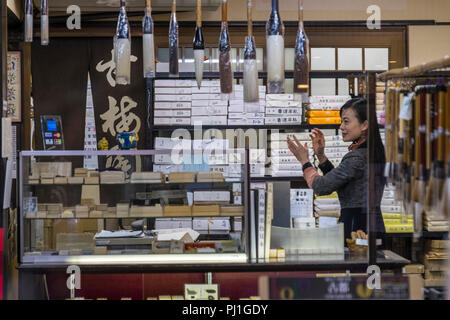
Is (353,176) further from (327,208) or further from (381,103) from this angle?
(327,208)

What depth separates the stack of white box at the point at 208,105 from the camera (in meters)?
5.69

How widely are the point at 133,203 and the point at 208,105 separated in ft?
7.57

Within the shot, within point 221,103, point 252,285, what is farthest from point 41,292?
point 221,103

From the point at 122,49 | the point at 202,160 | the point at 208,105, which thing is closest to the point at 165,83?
the point at 208,105

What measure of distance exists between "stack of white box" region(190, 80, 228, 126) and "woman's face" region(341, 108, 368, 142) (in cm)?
217

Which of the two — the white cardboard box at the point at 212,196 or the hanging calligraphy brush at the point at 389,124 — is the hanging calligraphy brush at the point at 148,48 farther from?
the hanging calligraphy brush at the point at 389,124

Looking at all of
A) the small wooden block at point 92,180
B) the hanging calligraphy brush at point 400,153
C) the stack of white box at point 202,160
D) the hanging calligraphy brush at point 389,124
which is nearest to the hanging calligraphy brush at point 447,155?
the hanging calligraphy brush at point 400,153

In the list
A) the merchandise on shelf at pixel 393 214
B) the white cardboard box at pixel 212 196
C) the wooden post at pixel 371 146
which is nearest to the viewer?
the merchandise on shelf at pixel 393 214

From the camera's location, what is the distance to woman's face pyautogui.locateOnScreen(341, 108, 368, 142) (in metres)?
3.52

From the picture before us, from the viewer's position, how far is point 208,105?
5.71 metres

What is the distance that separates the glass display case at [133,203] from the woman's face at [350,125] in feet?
2.10
